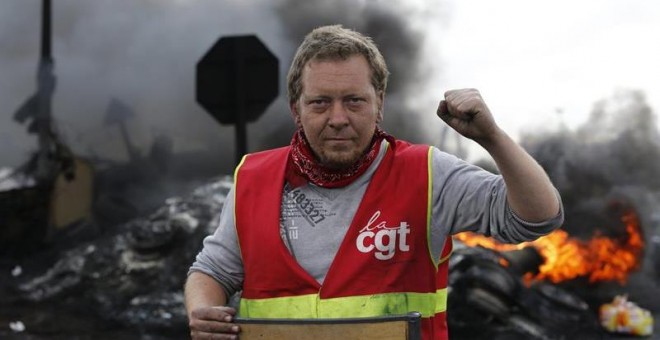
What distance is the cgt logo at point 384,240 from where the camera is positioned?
7.04 ft

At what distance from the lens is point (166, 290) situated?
6.09 meters

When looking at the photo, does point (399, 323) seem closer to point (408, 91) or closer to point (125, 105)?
point (408, 91)

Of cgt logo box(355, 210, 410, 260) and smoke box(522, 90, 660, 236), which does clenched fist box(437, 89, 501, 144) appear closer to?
cgt logo box(355, 210, 410, 260)

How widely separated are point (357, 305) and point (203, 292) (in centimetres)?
44

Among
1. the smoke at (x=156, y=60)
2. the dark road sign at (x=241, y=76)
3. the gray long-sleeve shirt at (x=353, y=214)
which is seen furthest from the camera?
the dark road sign at (x=241, y=76)

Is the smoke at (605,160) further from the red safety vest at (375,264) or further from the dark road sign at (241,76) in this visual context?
the red safety vest at (375,264)

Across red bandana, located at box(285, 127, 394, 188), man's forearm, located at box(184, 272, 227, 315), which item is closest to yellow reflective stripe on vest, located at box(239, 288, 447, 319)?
man's forearm, located at box(184, 272, 227, 315)

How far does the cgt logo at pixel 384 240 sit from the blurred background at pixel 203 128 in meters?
3.65

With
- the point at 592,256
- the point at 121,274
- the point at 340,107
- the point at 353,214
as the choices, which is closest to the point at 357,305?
the point at 353,214

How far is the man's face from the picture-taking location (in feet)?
7.11

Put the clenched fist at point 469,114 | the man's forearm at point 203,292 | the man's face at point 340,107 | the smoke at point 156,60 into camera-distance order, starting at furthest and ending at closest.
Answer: the smoke at point 156,60, the man's forearm at point 203,292, the man's face at point 340,107, the clenched fist at point 469,114

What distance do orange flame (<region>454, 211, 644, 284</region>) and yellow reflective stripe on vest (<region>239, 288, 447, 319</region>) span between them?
3.65 metres

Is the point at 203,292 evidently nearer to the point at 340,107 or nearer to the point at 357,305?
the point at 357,305

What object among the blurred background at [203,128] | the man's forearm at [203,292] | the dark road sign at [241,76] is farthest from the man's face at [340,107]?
the dark road sign at [241,76]
